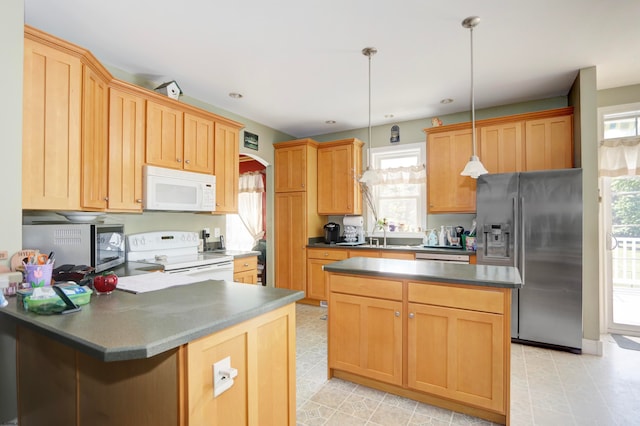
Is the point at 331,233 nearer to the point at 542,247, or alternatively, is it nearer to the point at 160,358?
the point at 542,247

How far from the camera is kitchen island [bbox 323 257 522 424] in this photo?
6.40 ft

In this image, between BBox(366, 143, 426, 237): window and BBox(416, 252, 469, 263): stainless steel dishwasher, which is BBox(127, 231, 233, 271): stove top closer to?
BBox(416, 252, 469, 263): stainless steel dishwasher

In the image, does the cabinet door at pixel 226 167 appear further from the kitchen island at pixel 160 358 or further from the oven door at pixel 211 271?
the kitchen island at pixel 160 358

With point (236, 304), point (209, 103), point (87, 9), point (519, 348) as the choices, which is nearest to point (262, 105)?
point (209, 103)

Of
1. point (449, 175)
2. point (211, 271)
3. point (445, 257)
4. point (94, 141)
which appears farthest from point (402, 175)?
point (94, 141)

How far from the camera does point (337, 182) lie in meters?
4.89

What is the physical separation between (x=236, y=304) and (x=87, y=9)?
92.5 inches

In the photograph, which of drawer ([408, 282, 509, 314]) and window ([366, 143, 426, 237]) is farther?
window ([366, 143, 426, 237])

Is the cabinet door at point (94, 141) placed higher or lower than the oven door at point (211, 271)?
higher

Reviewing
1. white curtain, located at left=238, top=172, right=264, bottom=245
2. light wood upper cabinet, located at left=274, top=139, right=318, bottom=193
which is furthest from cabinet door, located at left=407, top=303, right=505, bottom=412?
white curtain, located at left=238, top=172, right=264, bottom=245

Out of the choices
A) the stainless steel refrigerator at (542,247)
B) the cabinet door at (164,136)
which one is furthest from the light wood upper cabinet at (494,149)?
the cabinet door at (164,136)

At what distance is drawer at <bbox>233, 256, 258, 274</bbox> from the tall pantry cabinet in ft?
3.36

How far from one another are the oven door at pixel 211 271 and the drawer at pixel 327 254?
4.93 ft

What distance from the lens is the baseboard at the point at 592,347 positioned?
Result: 2994mm
